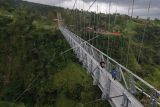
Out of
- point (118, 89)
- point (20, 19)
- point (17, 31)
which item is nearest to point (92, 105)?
point (118, 89)

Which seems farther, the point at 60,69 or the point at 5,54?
the point at 5,54

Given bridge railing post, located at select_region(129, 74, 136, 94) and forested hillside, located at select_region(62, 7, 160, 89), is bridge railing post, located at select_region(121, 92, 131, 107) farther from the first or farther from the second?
forested hillside, located at select_region(62, 7, 160, 89)

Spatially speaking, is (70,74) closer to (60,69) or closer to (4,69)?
(60,69)

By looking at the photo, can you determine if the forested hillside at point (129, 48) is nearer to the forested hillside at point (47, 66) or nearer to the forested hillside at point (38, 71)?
the forested hillside at point (47, 66)

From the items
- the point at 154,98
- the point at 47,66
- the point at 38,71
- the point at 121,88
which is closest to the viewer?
the point at 154,98

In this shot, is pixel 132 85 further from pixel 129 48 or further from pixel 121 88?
pixel 129 48

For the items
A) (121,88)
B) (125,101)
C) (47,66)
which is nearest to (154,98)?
(125,101)

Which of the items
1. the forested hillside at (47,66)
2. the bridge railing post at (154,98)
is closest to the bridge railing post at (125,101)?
the bridge railing post at (154,98)

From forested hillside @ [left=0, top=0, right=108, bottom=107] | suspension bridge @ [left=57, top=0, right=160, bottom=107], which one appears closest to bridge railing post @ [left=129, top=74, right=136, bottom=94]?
suspension bridge @ [left=57, top=0, right=160, bottom=107]
